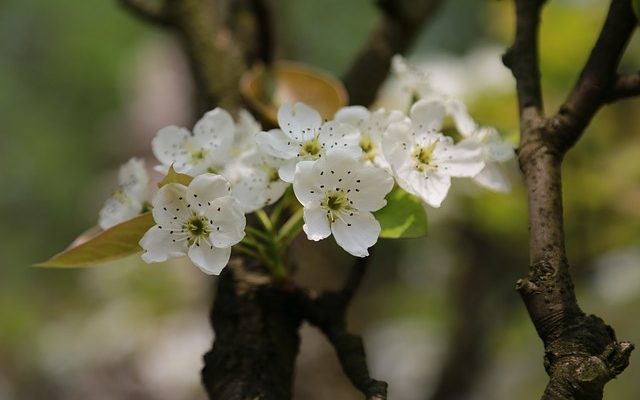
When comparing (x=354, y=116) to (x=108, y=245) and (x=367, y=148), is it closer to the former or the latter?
(x=367, y=148)

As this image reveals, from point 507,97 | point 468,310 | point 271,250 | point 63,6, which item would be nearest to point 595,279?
point 468,310

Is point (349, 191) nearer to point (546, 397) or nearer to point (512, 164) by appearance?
point (546, 397)

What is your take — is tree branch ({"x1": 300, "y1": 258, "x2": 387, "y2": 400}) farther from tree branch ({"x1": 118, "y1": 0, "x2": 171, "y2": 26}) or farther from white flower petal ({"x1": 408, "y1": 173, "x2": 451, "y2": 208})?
tree branch ({"x1": 118, "y1": 0, "x2": 171, "y2": 26})

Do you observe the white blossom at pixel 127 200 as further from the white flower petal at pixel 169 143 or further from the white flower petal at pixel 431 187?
the white flower petal at pixel 431 187

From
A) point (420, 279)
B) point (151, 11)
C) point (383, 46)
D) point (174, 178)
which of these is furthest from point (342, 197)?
point (420, 279)

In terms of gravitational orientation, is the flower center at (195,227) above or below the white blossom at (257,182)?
below

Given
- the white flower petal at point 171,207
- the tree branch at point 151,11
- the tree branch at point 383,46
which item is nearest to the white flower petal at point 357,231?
the white flower petal at point 171,207
